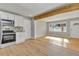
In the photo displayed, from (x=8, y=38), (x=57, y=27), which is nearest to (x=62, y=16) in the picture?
(x=57, y=27)

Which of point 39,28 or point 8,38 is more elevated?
point 39,28

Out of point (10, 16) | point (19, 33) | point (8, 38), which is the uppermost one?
point (10, 16)

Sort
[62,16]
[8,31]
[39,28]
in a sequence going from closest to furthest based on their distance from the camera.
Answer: [8,31]
[39,28]
[62,16]

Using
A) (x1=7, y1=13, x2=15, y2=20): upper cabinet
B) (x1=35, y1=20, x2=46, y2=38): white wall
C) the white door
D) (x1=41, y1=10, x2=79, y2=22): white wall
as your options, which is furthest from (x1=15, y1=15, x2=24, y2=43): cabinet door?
the white door

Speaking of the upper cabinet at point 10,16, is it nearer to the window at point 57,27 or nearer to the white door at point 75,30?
the window at point 57,27

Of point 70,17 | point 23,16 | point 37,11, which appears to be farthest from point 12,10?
point 70,17

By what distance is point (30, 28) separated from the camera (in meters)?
2.14

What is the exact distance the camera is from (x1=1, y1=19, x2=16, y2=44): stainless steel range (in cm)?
203

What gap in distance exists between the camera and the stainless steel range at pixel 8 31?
2.03 m

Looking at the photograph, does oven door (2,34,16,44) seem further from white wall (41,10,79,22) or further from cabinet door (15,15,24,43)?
white wall (41,10,79,22)

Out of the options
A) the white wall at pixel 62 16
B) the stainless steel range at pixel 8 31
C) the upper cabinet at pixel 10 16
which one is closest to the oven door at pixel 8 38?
the stainless steel range at pixel 8 31

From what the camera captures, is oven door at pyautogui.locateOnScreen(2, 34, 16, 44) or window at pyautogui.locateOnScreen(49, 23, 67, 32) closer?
oven door at pyautogui.locateOnScreen(2, 34, 16, 44)

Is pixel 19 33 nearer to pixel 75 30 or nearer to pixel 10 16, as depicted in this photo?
pixel 10 16

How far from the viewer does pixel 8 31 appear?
Answer: 202cm
